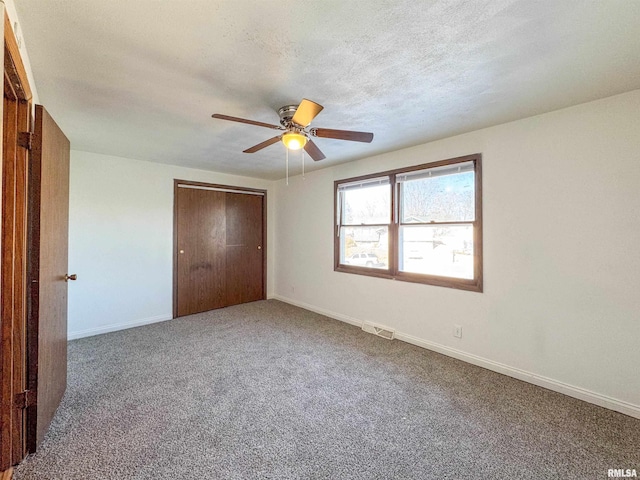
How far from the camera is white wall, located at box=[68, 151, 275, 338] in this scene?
139 inches

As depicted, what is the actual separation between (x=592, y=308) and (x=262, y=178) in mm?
4748

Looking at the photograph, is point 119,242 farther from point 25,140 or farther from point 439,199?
point 439,199

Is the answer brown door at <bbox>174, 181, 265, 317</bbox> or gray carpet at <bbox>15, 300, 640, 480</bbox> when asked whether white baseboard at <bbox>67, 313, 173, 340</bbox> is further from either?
gray carpet at <bbox>15, 300, 640, 480</bbox>

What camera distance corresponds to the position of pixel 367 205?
156 inches

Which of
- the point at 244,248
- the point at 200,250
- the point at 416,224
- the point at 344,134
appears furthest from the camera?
the point at 244,248

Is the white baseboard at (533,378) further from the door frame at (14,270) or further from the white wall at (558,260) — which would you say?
the door frame at (14,270)

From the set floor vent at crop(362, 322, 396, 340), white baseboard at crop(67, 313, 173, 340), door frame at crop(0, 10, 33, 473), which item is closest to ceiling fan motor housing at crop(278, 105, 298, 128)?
door frame at crop(0, 10, 33, 473)

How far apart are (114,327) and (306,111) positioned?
3878 mm

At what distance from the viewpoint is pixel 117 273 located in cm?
383

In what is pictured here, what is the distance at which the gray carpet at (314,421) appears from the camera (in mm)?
1562

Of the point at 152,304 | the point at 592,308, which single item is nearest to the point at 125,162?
the point at 152,304

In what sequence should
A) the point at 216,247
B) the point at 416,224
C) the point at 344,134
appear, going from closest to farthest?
the point at 344,134
the point at 416,224
the point at 216,247

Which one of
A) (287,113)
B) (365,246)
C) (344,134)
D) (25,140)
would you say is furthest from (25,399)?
(365,246)

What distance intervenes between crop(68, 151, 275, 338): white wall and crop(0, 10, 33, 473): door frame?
7.56 feet
